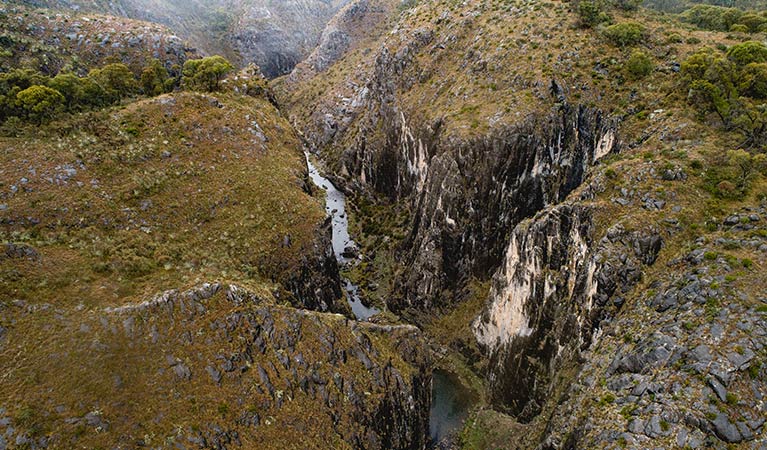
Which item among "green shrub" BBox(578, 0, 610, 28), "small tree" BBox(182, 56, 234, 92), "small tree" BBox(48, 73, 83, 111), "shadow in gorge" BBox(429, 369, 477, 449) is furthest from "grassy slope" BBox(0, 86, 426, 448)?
"green shrub" BBox(578, 0, 610, 28)

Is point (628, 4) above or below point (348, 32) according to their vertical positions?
above

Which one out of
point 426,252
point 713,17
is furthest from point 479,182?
point 713,17

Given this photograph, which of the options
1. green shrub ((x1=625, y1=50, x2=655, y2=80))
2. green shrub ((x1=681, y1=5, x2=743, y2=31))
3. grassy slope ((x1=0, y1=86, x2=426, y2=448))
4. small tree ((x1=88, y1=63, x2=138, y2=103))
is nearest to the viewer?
grassy slope ((x1=0, y1=86, x2=426, y2=448))

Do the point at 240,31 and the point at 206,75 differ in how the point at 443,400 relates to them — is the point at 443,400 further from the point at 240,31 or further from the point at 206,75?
the point at 240,31

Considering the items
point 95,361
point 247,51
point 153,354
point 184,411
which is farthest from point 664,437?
point 247,51

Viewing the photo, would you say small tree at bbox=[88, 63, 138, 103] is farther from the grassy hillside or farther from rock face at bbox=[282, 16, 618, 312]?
rock face at bbox=[282, 16, 618, 312]

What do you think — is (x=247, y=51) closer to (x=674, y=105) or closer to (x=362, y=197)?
(x=362, y=197)
